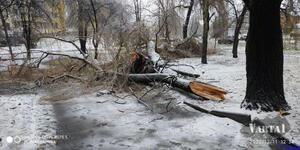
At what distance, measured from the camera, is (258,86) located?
620cm

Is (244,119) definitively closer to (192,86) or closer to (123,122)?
(123,122)

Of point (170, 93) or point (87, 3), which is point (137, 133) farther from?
point (87, 3)

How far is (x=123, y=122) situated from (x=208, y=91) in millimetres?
2783

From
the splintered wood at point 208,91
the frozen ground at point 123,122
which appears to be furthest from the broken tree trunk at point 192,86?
the frozen ground at point 123,122

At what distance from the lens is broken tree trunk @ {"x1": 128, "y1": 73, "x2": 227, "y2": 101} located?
7.96m

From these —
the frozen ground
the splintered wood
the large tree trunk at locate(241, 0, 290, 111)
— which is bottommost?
the frozen ground

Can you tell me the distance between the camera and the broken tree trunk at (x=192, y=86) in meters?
7.96

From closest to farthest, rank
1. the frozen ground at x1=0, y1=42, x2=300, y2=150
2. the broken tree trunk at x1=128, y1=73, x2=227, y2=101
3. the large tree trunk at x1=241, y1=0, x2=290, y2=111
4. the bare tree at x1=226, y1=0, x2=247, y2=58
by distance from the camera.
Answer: the frozen ground at x1=0, y1=42, x2=300, y2=150 < the large tree trunk at x1=241, y1=0, x2=290, y2=111 < the broken tree trunk at x1=128, y1=73, x2=227, y2=101 < the bare tree at x1=226, y1=0, x2=247, y2=58

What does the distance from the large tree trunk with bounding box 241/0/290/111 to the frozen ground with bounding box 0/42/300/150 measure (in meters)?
0.33

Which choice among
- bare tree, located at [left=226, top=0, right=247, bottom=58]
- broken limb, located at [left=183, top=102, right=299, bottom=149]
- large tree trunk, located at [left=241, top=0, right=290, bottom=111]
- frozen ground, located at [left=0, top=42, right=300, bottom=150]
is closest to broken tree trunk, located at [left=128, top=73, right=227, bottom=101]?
frozen ground, located at [left=0, top=42, right=300, bottom=150]

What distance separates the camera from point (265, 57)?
600 cm

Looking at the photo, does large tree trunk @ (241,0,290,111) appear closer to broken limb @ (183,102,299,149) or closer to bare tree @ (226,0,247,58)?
broken limb @ (183,102,299,149)

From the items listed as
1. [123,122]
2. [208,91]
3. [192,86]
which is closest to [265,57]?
[208,91]

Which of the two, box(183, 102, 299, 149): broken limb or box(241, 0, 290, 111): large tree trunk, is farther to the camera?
box(241, 0, 290, 111): large tree trunk
